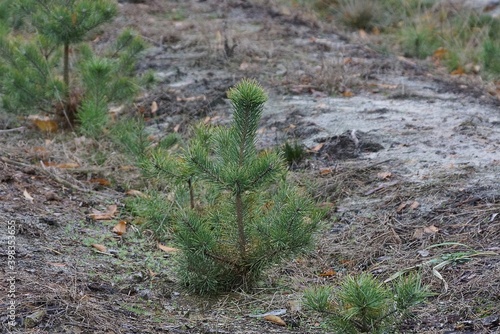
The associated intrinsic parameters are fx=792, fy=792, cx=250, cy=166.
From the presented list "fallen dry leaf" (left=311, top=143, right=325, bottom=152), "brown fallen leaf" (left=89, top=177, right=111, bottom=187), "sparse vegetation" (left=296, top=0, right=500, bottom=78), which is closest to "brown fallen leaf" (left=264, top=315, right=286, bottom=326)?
"brown fallen leaf" (left=89, top=177, right=111, bottom=187)

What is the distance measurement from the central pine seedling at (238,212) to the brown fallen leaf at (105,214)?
0.92m

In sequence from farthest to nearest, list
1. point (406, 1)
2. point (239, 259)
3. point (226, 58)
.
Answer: point (406, 1)
point (226, 58)
point (239, 259)

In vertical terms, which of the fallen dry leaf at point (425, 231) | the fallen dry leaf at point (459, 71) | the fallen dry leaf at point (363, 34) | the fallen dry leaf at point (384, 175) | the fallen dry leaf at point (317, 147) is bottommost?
the fallen dry leaf at point (363, 34)

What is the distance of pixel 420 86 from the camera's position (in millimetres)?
6680

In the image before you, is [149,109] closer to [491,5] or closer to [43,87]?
[43,87]

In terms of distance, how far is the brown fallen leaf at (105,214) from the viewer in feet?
14.3

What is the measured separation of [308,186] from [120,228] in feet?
3.91

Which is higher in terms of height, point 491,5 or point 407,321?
point 407,321

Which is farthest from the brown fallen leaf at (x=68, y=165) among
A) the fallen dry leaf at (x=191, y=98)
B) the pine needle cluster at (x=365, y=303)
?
the pine needle cluster at (x=365, y=303)

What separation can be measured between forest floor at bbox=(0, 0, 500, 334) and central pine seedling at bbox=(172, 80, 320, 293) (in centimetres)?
15

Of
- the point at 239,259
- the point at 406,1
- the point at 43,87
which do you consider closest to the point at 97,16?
the point at 43,87

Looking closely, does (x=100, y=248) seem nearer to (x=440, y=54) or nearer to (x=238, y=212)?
(x=238, y=212)

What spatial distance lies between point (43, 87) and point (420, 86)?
3.09m

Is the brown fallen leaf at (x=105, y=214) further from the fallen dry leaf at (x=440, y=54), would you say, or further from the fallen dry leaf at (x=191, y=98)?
the fallen dry leaf at (x=440, y=54)
